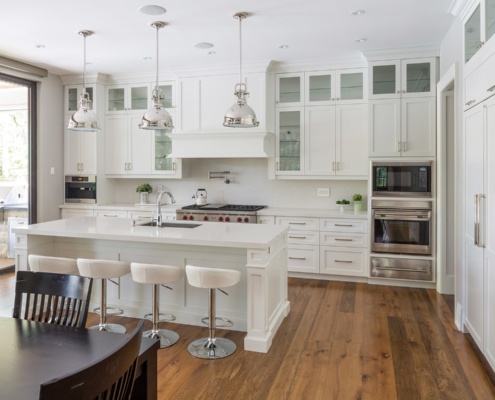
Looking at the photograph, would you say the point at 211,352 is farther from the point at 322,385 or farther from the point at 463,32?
the point at 463,32

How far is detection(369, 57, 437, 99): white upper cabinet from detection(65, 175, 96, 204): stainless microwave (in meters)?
4.09

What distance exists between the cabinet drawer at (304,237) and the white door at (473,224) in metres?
1.98

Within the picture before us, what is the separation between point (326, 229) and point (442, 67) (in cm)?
226

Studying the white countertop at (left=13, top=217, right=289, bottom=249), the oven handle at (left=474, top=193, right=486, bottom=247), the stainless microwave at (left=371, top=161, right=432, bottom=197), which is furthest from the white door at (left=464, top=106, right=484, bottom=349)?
the white countertop at (left=13, top=217, right=289, bottom=249)

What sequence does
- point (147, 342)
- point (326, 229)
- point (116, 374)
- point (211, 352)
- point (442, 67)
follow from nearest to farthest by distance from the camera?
point (116, 374), point (147, 342), point (211, 352), point (442, 67), point (326, 229)

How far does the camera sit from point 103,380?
1026 mm

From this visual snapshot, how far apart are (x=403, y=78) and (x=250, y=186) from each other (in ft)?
8.06

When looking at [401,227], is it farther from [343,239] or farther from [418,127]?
[418,127]

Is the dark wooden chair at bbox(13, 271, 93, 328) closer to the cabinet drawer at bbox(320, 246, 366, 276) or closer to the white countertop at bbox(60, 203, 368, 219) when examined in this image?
the white countertop at bbox(60, 203, 368, 219)

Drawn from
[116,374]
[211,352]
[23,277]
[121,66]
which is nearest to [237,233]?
[211,352]

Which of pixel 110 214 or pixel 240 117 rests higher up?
pixel 240 117

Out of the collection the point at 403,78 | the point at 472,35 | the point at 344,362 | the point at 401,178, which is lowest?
the point at 344,362

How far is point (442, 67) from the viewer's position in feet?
15.0

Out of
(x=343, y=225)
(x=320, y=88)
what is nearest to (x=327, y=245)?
(x=343, y=225)
